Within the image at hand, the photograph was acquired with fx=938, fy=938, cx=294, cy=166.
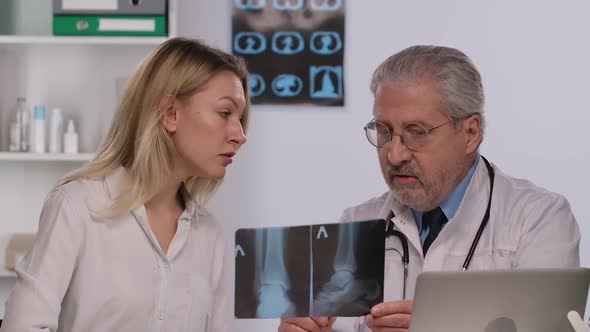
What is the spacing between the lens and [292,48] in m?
3.92

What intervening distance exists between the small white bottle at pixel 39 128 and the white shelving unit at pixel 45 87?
0.53 feet

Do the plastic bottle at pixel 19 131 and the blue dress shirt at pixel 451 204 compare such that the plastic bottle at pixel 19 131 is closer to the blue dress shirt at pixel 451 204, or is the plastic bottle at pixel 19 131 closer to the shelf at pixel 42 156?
the shelf at pixel 42 156

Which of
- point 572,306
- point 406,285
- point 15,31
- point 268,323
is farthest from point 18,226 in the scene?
point 572,306

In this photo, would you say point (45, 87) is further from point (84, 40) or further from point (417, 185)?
point (417, 185)

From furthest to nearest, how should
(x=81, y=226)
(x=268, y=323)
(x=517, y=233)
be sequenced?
(x=268, y=323)
(x=517, y=233)
(x=81, y=226)

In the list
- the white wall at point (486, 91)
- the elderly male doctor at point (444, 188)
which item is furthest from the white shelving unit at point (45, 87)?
the elderly male doctor at point (444, 188)

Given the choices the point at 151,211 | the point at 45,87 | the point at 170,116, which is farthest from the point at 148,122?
the point at 45,87

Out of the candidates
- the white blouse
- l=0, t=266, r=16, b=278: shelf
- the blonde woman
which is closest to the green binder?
l=0, t=266, r=16, b=278: shelf

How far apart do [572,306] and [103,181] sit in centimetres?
100

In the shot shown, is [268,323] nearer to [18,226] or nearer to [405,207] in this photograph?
[18,226]

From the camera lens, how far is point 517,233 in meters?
2.12

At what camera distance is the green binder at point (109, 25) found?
3418 mm

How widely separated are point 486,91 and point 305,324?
2197 mm

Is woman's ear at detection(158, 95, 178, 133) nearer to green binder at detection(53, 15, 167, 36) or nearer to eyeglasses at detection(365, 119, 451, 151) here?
eyeglasses at detection(365, 119, 451, 151)
